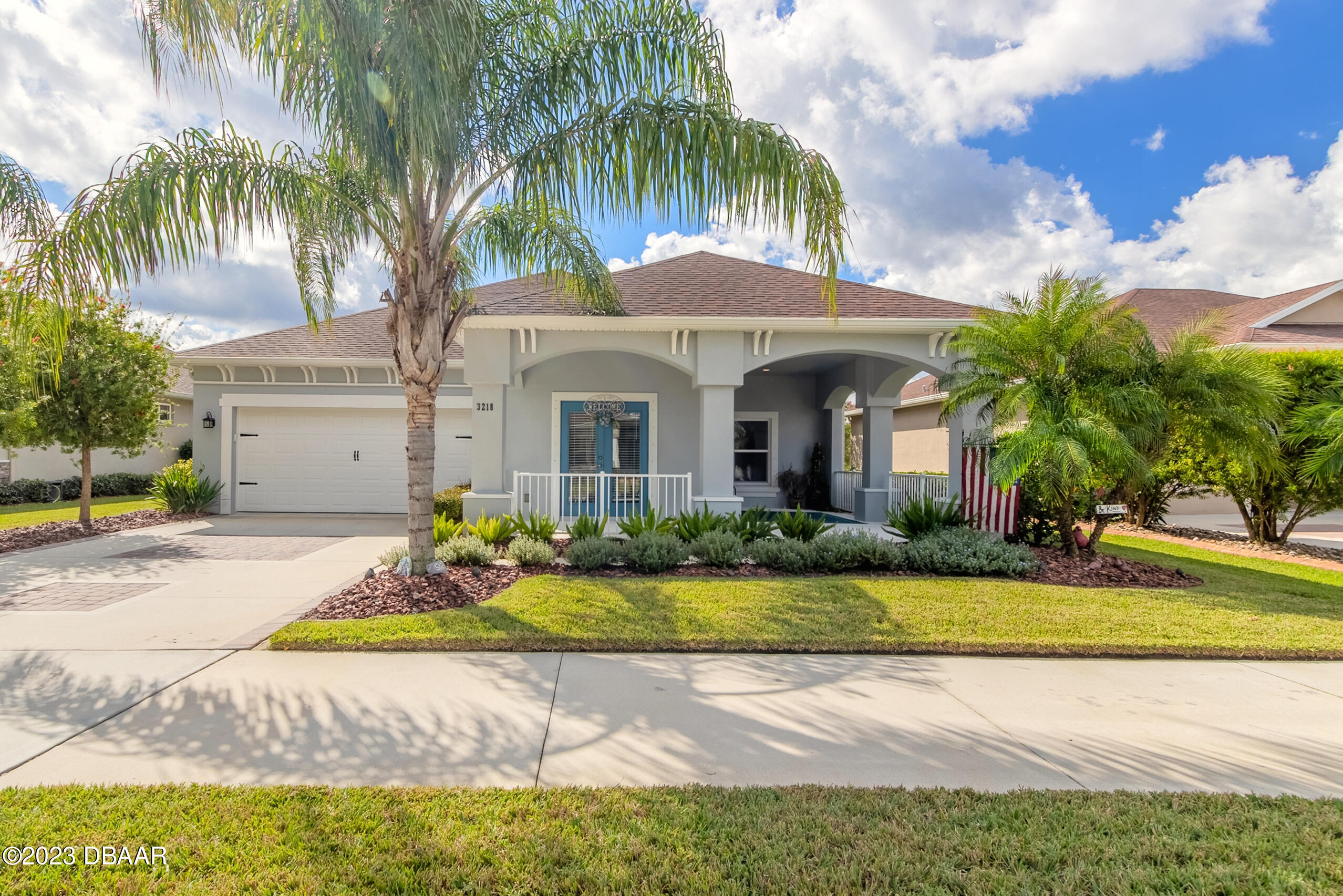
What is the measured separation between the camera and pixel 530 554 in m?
7.70

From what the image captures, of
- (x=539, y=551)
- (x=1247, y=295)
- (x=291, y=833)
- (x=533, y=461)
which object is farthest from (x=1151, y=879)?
(x=1247, y=295)

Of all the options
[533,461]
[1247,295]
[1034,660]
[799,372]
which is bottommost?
[1034,660]

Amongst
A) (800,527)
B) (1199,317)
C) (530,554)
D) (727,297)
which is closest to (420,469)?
(530,554)

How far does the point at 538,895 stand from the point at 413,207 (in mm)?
6390

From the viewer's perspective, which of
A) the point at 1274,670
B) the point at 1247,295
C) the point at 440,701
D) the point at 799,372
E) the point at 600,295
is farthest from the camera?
the point at 1247,295

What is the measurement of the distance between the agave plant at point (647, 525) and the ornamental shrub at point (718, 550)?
585mm

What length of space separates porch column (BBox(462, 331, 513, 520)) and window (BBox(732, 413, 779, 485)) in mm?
6121

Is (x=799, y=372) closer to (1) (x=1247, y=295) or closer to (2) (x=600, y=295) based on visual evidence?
(2) (x=600, y=295)

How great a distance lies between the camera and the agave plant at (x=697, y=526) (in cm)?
837

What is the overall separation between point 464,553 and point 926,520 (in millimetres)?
6427

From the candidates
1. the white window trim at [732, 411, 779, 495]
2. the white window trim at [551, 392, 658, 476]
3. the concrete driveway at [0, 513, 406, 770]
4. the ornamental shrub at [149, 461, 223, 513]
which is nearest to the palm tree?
the white window trim at [551, 392, 658, 476]

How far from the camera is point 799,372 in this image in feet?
45.4

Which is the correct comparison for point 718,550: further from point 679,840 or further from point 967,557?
point 679,840

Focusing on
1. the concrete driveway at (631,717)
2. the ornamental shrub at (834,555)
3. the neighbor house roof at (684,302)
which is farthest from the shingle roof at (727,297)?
the concrete driveway at (631,717)
